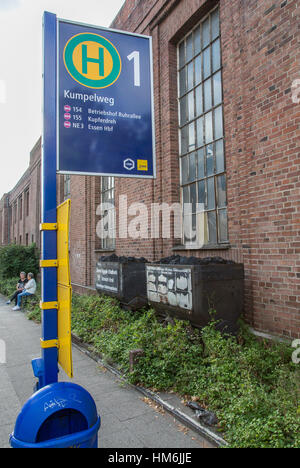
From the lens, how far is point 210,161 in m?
6.74

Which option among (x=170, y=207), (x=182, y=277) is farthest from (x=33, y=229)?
(x=182, y=277)

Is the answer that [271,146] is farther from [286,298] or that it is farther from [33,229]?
[33,229]

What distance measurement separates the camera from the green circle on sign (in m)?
3.31

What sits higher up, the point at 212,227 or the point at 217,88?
the point at 217,88

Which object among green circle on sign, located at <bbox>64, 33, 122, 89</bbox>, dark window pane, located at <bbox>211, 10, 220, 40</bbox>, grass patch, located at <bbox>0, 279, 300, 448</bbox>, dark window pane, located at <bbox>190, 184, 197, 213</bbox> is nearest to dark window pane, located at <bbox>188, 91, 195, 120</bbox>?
dark window pane, located at <bbox>211, 10, 220, 40</bbox>

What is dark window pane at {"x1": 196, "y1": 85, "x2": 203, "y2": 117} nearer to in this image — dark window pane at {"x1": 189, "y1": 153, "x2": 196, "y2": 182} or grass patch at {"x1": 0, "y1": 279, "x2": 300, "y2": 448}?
dark window pane at {"x1": 189, "y1": 153, "x2": 196, "y2": 182}

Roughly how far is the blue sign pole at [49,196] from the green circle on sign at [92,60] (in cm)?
16

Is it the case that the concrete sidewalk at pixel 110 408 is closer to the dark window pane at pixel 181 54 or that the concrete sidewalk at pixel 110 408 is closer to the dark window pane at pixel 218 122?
the dark window pane at pixel 218 122

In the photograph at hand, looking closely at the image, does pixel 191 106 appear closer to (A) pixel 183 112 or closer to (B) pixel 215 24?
(A) pixel 183 112

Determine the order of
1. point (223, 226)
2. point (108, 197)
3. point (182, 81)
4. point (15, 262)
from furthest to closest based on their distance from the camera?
point (15, 262) → point (108, 197) → point (182, 81) → point (223, 226)

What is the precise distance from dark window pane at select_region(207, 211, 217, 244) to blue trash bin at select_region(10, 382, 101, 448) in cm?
468

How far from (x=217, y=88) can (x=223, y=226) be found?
2.61 m

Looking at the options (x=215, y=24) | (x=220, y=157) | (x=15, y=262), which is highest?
(x=215, y=24)

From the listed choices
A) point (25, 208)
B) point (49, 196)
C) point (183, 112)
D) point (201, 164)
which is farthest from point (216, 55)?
point (25, 208)
